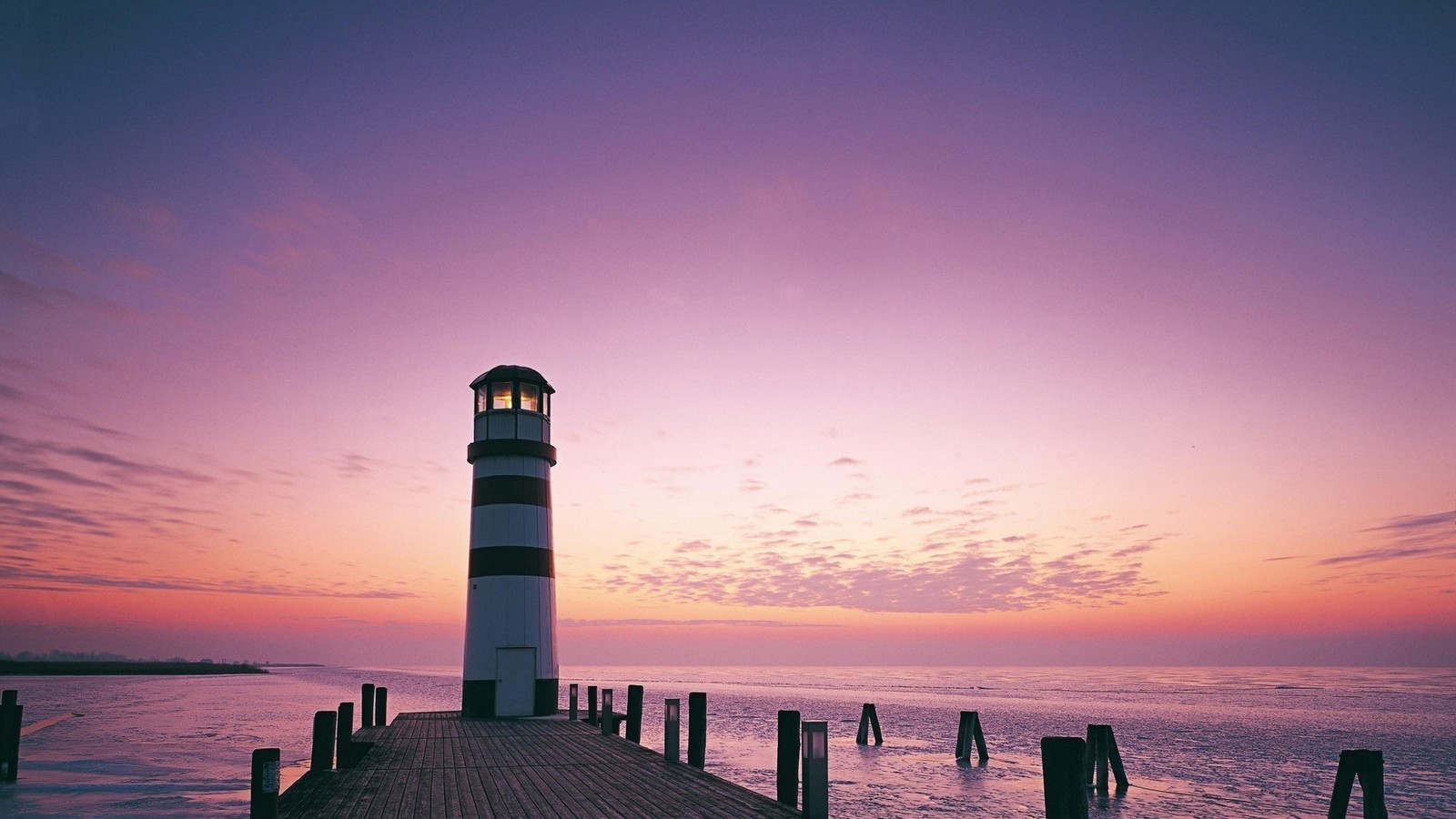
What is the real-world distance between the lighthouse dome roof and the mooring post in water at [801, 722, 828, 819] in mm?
14597

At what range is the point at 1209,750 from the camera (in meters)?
30.5

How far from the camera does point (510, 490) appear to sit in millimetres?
21453

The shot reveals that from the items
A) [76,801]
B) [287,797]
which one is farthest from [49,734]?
[287,797]

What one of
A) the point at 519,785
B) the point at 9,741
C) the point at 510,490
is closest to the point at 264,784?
the point at 519,785

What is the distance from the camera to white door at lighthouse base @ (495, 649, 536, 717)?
21.2 meters

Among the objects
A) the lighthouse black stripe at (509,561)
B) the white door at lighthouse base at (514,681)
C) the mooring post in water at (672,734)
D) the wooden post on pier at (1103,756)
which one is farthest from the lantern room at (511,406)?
the wooden post on pier at (1103,756)

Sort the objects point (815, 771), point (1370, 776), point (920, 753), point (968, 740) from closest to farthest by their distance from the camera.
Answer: point (815, 771), point (1370, 776), point (968, 740), point (920, 753)

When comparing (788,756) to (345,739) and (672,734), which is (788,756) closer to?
(672,734)

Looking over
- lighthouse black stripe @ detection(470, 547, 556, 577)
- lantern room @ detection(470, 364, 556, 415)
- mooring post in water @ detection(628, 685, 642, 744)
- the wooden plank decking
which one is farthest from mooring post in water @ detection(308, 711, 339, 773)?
lantern room @ detection(470, 364, 556, 415)

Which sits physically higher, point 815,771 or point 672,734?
point 815,771

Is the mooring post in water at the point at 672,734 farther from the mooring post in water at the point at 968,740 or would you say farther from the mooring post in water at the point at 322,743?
the mooring post in water at the point at 968,740

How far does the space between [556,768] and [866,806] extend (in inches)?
300

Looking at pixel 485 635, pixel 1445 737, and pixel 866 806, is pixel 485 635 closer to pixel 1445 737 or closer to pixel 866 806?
pixel 866 806

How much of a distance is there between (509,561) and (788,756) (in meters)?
11.5
